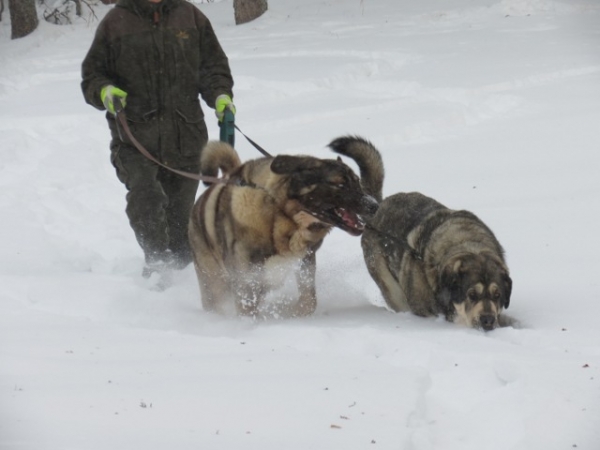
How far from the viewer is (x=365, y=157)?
21.0ft

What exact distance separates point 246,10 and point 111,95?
14.6 meters

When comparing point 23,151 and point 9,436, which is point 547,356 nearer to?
point 9,436

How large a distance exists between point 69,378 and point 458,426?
6.03ft

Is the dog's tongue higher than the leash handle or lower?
lower

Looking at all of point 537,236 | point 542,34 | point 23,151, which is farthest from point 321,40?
point 537,236

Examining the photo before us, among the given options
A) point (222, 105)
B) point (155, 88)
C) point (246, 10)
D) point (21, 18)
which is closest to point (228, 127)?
point (222, 105)

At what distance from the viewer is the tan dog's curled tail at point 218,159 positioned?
6.24 m

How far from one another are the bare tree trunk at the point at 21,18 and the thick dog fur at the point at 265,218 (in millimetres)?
16888

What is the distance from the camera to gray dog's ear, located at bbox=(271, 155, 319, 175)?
5.56 meters

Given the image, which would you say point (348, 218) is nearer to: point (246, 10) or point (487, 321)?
point (487, 321)

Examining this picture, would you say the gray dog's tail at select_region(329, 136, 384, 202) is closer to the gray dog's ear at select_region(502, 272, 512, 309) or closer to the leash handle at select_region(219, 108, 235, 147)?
the leash handle at select_region(219, 108, 235, 147)

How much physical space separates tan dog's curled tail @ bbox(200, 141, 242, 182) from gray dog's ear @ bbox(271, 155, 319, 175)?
0.68 m

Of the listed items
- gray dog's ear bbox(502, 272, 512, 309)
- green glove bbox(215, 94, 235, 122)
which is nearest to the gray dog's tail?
green glove bbox(215, 94, 235, 122)

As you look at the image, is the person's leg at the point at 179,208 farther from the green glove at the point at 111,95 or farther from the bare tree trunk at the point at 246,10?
the bare tree trunk at the point at 246,10
